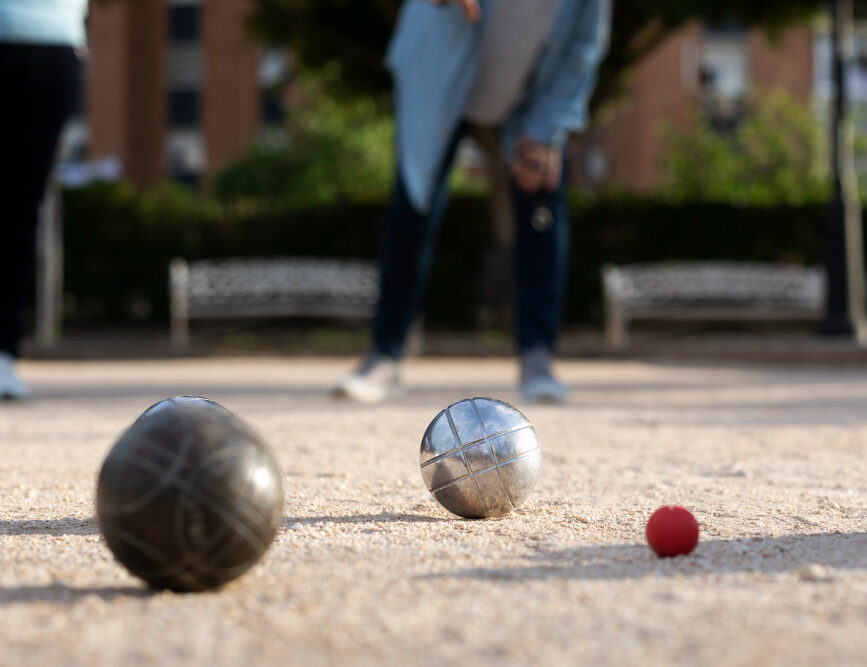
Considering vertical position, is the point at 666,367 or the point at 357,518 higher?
the point at 357,518

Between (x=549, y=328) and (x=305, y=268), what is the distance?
6.95 metres

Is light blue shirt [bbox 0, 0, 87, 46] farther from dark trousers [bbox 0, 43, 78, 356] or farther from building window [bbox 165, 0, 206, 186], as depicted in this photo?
building window [bbox 165, 0, 206, 186]

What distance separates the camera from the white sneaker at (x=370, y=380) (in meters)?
5.06

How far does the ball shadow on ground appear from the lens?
1.80 metres

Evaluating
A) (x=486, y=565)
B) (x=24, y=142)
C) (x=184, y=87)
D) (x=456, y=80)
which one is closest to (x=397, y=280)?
(x=456, y=80)

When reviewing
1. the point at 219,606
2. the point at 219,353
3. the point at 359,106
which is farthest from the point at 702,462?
the point at 359,106

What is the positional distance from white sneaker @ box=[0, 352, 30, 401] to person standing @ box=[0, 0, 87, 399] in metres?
0.02

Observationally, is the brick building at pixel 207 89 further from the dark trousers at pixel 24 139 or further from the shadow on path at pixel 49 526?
the shadow on path at pixel 49 526

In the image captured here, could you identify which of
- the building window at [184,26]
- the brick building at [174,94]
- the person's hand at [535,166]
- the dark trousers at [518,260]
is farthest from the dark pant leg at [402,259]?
the building window at [184,26]

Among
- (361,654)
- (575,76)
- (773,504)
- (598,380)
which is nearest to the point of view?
(361,654)

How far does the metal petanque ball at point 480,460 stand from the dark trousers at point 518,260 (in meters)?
2.57

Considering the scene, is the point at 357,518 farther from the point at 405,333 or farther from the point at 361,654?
the point at 405,333

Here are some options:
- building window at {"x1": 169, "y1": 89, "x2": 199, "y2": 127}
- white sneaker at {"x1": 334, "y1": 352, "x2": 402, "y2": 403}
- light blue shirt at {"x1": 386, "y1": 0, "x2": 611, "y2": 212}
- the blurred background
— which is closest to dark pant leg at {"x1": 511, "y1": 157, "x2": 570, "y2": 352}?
light blue shirt at {"x1": 386, "y1": 0, "x2": 611, "y2": 212}

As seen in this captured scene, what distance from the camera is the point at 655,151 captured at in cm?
3044
